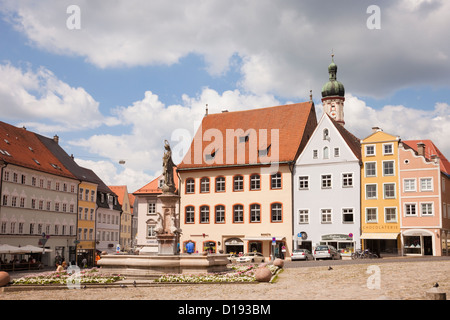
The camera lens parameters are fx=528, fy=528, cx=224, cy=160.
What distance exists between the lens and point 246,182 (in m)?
54.7

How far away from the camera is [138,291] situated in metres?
19.3

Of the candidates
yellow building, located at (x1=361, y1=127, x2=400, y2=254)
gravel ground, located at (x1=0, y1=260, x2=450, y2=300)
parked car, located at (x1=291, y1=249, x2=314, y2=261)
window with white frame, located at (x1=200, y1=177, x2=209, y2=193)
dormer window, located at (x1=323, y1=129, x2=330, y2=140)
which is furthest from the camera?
window with white frame, located at (x1=200, y1=177, x2=209, y2=193)

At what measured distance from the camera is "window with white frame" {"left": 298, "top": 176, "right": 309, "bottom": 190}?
52.0 meters

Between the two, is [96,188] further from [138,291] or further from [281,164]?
[138,291]

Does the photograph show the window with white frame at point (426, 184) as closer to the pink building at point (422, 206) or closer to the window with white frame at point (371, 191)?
the pink building at point (422, 206)

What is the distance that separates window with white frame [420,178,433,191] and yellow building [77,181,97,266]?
40.6 metres

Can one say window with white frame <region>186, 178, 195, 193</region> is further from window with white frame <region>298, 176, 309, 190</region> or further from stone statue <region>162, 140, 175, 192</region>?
stone statue <region>162, 140, 175, 192</region>

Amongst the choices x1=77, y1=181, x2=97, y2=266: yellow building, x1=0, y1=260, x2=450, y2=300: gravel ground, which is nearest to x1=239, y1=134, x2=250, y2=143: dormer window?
x1=77, y1=181, x2=97, y2=266: yellow building

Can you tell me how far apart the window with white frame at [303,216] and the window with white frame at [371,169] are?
6.85 meters

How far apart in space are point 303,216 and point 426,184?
11.7 m

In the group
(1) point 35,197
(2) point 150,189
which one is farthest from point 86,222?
(1) point 35,197

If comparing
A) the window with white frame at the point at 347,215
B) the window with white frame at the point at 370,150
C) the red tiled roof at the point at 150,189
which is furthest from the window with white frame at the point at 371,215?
the red tiled roof at the point at 150,189

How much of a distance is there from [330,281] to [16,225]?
4026 cm
